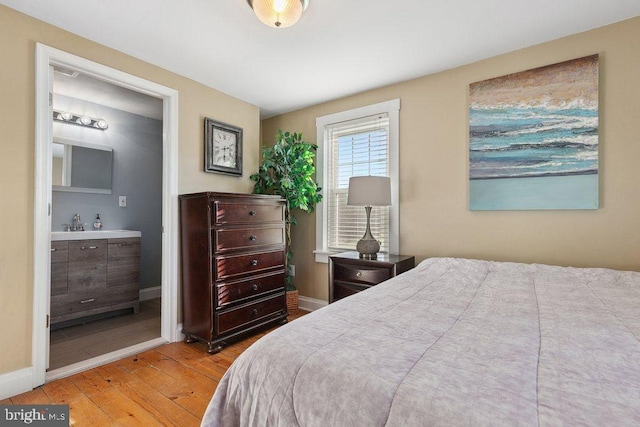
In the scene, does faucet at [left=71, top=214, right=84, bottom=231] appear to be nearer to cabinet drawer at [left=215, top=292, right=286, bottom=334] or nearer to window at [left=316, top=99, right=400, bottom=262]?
cabinet drawer at [left=215, top=292, right=286, bottom=334]

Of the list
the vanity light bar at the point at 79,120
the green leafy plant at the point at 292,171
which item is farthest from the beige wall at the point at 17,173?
the green leafy plant at the point at 292,171

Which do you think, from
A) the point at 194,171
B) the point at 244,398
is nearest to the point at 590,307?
the point at 244,398

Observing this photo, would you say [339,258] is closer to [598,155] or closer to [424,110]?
[424,110]

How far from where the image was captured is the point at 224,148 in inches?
126

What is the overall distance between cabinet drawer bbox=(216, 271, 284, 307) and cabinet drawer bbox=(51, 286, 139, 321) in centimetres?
154

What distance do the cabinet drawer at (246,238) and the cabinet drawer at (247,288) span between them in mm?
296

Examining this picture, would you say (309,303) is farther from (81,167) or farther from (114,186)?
(81,167)

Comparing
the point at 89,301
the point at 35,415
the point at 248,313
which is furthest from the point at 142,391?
the point at 89,301

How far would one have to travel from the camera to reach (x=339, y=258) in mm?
2693

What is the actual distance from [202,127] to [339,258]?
180cm

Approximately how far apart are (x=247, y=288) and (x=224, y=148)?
1423 millimetres

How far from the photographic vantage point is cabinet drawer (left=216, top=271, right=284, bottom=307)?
2570 millimetres

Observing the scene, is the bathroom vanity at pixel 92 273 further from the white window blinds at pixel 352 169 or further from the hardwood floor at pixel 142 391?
the white window blinds at pixel 352 169

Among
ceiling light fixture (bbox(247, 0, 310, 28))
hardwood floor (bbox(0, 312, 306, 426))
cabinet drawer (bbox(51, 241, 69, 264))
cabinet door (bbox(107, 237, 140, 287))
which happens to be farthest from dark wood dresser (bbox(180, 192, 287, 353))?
ceiling light fixture (bbox(247, 0, 310, 28))
